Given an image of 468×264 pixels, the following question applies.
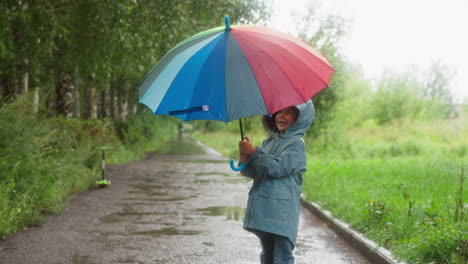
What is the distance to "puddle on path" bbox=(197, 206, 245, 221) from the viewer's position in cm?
965

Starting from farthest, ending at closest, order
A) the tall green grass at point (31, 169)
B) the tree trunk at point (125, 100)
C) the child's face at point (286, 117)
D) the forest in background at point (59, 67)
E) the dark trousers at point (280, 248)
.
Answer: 1. the tree trunk at point (125, 100)
2. the forest in background at point (59, 67)
3. the tall green grass at point (31, 169)
4. the child's face at point (286, 117)
5. the dark trousers at point (280, 248)

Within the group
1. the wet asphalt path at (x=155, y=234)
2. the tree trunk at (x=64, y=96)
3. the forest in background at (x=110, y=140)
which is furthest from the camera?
the tree trunk at (x=64, y=96)

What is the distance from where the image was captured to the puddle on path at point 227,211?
965 centimetres

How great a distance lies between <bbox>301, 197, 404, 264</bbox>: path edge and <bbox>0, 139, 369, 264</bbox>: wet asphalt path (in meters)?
0.12

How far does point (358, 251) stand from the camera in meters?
7.01

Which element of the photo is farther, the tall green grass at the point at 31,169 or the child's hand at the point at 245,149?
the tall green grass at the point at 31,169

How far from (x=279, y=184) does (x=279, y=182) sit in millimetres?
18

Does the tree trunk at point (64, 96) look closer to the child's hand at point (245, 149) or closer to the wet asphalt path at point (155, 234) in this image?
the wet asphalt path at point (155, 234)

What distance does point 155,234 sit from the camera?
794 centimetres

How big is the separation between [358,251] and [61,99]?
14355 mm

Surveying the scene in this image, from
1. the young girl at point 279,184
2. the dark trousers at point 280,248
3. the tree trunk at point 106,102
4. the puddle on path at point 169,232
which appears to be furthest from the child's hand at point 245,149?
the tree trunk at point 106,102

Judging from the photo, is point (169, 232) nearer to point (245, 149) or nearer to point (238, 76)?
point (245, 149)

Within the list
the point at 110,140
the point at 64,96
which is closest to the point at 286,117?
the point at 64,96

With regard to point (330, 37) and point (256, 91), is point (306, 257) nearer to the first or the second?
point (256, 91)
